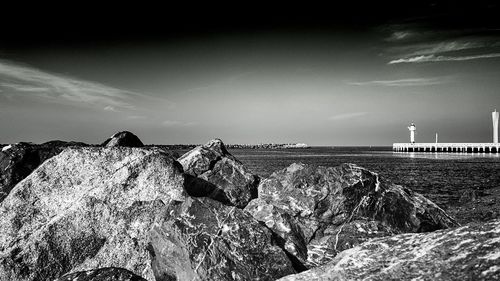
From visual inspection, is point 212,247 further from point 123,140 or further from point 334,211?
point 123,140

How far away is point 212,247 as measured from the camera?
6035 millimetres

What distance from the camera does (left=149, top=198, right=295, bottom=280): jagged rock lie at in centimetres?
581

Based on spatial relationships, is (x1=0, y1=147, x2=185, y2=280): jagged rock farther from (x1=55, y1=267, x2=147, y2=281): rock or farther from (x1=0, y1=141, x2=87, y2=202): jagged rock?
(x1=55, y1=267, x2=147, y2=281): rock

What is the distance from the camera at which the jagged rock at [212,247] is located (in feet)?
19.1

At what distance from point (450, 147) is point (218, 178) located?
141469mm

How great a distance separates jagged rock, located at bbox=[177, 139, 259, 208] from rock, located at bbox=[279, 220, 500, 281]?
5997 millimetres

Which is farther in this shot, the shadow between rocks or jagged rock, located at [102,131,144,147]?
jagged rock, located at [102,131,144,147]

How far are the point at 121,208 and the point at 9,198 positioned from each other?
8.77 ft

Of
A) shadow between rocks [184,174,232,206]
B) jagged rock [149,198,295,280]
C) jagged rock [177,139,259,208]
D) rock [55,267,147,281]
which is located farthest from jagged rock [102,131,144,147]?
rock [55,267,147,281]

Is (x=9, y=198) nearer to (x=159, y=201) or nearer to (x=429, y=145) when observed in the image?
(x=159, y=201)

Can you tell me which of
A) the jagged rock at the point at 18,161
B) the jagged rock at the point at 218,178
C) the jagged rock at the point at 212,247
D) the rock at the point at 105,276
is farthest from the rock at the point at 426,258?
the jagged rock at the point at 18,161

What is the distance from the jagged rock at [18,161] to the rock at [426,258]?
A: 964cm

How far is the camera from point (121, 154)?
9023 millimetres

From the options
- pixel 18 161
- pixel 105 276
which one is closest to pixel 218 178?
pixel 18 161
